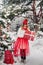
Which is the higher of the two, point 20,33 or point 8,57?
point 20,33

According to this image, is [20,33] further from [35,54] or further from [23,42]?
[35,54]

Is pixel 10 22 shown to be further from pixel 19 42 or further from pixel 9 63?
pixel 9 63

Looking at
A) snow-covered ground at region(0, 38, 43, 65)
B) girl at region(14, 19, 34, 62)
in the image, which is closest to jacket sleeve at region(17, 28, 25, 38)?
girl at region(14, 19, 34, 62)

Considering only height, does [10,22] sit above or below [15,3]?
below

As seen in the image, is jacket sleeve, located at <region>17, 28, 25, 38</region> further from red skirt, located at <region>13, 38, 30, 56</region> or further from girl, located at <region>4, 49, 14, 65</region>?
girl, located at <region>4, 49, 14, 65</region>

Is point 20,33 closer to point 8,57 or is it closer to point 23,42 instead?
point 23,42

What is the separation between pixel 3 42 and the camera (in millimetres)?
1615

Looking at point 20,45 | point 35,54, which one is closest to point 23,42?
point 20,45

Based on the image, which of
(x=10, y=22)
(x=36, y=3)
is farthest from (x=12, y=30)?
(x=36, y=3)

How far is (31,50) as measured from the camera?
1577mm

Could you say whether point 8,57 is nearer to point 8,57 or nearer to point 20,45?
point 8,57

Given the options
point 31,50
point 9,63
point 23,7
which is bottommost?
point 9,63

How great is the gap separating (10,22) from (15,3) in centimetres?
17

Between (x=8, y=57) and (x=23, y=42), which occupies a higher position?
(x=23, y=42)
